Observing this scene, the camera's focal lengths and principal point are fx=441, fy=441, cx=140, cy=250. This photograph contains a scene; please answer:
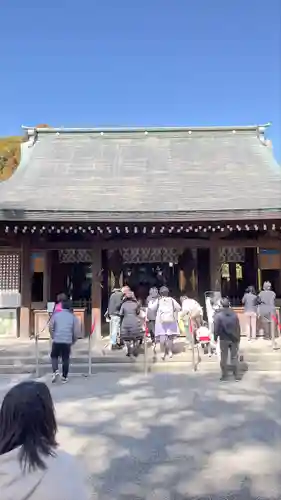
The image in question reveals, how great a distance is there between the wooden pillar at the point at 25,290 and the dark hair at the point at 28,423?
10689 mm

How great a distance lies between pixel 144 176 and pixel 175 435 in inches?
409

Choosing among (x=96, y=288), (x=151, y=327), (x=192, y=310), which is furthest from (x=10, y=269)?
(x=192, y=310)

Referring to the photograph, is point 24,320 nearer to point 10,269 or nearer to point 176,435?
Answer: point 10,269

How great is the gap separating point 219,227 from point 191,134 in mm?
7099

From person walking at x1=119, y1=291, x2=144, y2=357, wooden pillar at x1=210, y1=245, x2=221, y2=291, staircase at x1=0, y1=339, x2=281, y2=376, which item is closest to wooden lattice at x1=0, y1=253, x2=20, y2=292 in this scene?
staircase at x1=0, y1=339, x2=281, y2=376

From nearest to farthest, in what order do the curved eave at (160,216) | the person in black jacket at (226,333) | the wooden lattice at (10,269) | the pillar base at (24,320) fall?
the person in black jacket at (226,333), the curved eave at (160,216), the pillar base at (24,320), the wooden lattice at (10,269)

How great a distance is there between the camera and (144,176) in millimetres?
14633

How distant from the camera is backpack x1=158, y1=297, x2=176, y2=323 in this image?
9398 millimetres

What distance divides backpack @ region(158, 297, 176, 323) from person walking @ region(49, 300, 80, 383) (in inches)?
83.6

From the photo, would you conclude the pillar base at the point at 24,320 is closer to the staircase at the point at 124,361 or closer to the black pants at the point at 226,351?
the staircase at the point at 124,361

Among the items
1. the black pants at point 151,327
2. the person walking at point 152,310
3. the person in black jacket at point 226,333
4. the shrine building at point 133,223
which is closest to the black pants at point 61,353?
the person in black jacket at point 226,333

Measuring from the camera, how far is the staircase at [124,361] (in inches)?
357

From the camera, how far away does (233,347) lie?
806 centimetres

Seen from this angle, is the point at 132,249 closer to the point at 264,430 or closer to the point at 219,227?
the point at 219,227
